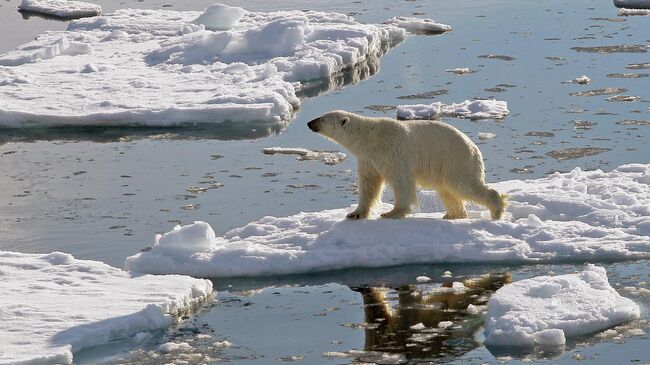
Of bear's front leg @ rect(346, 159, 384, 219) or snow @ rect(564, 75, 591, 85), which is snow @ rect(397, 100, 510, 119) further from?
bear's front leg @ rect(346, 159, 384, 219)

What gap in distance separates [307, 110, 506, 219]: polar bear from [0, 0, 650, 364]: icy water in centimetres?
71

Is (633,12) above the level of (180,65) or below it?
above

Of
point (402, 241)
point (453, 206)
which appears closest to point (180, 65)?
point (453, 206)

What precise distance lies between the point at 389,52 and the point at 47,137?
512 cm

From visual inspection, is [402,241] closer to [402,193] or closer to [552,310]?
[402,193]

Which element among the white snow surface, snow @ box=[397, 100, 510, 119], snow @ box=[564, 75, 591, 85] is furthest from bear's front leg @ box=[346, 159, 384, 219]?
snow @ box=[564, 75, 591, 85]

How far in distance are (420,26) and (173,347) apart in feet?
36.4

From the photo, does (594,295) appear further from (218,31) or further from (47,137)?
(218,31)

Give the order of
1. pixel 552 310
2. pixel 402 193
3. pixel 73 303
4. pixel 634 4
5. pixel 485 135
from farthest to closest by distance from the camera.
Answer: pixel 634 4
pixel 485 135
pixel 402 193
pixel 73 303
pixel 552 310

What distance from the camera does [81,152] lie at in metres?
12.2

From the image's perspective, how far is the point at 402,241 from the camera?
8.56m

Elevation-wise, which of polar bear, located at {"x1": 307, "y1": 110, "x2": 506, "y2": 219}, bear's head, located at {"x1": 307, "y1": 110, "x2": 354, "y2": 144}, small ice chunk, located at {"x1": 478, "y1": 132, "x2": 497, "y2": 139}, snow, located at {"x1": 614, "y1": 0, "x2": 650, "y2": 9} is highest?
bear's head, located at {"x1": 307, "y1": 110, "x2": 354, "y2": 144}

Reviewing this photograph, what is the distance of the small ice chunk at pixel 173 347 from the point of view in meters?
7.01

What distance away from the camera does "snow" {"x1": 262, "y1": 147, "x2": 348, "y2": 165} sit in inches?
450
